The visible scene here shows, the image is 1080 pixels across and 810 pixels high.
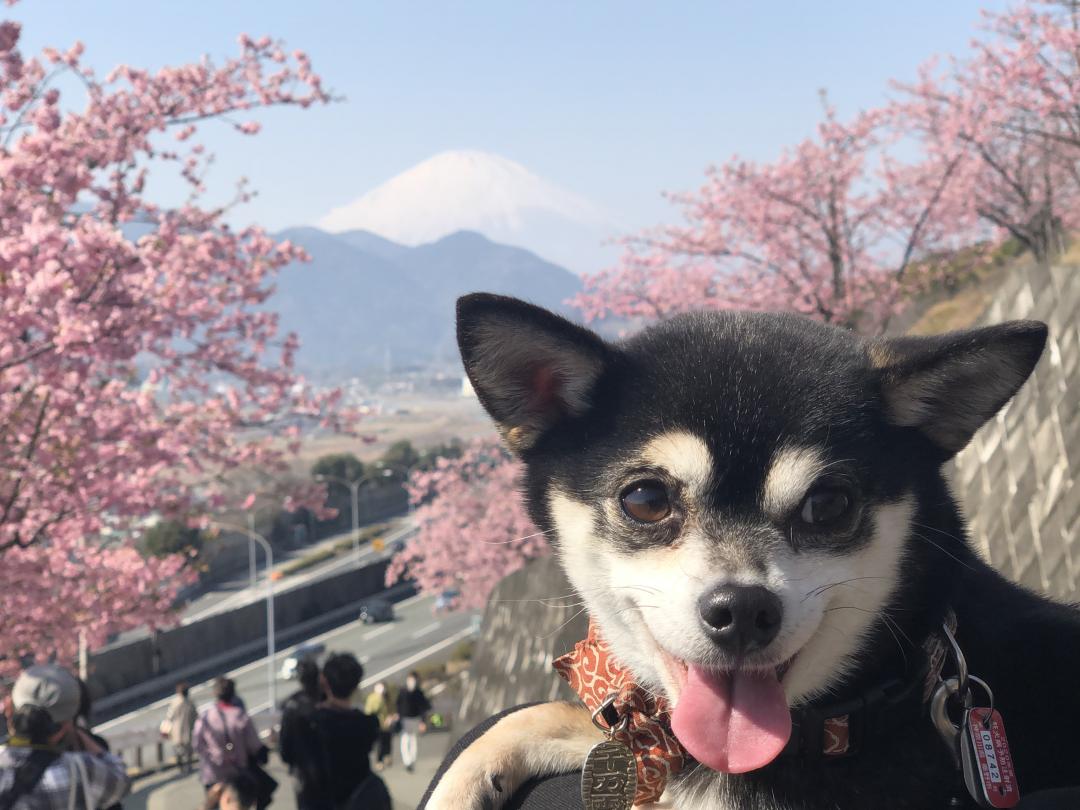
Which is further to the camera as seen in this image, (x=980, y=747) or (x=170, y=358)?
(x=170, y=358)

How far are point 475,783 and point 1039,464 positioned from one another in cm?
290

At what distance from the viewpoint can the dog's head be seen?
1.72m

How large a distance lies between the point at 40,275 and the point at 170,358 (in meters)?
4.00

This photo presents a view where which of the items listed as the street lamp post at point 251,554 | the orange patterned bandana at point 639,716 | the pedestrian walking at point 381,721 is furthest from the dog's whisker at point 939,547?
the street lamp post at point 251,554

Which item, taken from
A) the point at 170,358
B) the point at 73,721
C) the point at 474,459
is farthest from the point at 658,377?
the point at 474,459

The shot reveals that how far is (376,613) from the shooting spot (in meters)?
54.6

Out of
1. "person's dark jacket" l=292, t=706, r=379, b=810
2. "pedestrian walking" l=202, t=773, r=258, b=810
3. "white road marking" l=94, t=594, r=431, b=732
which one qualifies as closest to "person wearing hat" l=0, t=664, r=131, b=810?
"person's dark jacket" l=292, t=706, r=379, b=810

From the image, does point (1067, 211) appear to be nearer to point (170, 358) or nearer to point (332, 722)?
point (170, 358)

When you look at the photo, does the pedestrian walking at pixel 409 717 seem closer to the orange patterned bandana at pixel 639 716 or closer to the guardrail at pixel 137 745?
the guardrail at pixel 137 745

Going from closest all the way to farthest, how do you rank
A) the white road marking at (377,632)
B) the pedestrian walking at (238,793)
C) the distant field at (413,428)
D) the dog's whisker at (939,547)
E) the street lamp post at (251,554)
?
the dog's whisker at (939,547) → the pedestrian walking at (238,793) → the white road marking at (377,632) → the street lamp post at (251,554) → the distant field at (413,428)

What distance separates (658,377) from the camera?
1995 mm

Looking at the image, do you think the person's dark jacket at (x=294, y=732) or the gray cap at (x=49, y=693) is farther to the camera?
the person's dark jacket at (x=294, y=732)

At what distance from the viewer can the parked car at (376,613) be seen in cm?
5438

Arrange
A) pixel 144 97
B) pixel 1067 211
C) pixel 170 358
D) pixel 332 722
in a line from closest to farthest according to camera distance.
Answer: pixel 332 722 < pixel 144 97 < pixel 170 358 < pixel 1067 211
